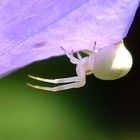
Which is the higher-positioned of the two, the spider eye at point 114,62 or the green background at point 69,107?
the green background at point 69,107

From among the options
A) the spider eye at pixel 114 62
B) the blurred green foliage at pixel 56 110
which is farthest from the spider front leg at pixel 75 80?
the blurred green foliage at pixel 56 110

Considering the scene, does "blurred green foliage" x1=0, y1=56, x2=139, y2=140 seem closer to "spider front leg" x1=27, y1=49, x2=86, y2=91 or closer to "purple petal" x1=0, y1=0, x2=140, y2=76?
"spider front leg" x1=27, y1=49, x2=86, y2=91

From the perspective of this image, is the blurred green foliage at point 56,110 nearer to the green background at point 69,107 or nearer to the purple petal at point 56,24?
the green background at point 69,107

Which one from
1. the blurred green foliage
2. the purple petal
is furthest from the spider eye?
the blurred green foliage

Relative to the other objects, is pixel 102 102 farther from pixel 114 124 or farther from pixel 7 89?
pixel 7 89

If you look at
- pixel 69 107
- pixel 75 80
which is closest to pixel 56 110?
pixel 69 107

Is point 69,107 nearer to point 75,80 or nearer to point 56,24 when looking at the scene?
point 75,80
